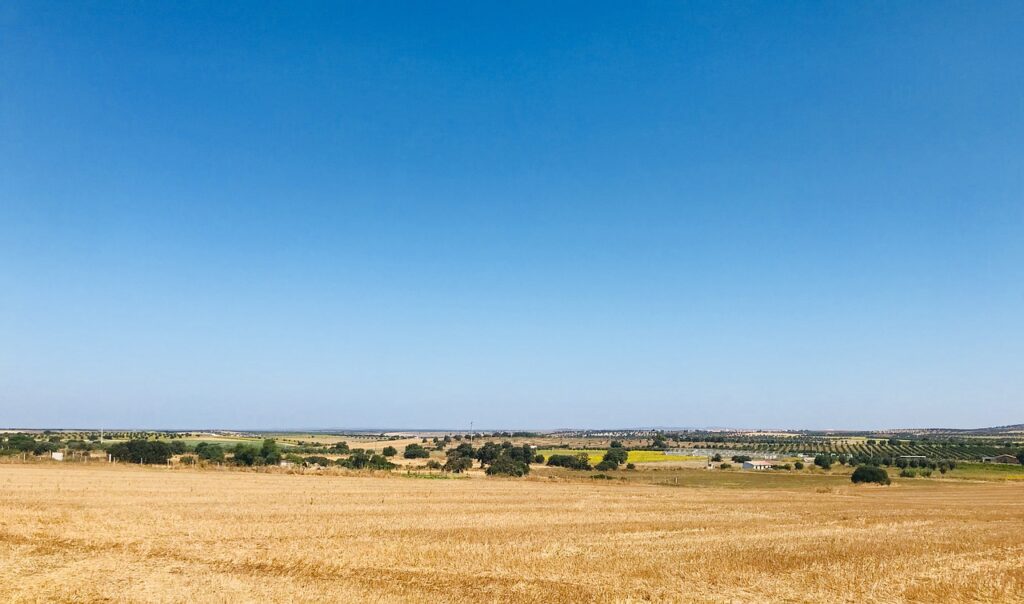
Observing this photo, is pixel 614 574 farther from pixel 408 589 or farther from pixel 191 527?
pixel 191 527

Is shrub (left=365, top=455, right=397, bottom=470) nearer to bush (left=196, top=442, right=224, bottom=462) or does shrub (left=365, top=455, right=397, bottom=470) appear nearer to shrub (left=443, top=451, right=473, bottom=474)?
shrub (left=443, top=451, right=473, bottom=474)

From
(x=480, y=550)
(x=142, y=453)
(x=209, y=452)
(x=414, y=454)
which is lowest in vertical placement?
(x=414, y=454)

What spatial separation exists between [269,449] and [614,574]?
306 feet

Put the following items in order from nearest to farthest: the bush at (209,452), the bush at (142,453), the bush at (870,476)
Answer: the bush at (142,453), the bush at (870,476), the bush at (209,452)

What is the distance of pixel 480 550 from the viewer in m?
21.4

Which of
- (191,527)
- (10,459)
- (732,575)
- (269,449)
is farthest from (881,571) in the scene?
(269,449)

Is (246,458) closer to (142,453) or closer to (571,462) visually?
(142,453)

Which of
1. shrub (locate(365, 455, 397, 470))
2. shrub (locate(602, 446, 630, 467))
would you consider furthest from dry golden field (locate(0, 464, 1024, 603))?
shrub (locate(602, 446, 630, 467))

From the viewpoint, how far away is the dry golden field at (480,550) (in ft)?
53.6

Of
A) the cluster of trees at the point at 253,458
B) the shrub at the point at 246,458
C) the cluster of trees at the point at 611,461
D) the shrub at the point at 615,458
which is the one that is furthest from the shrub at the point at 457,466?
the shrub at the point at 615,458

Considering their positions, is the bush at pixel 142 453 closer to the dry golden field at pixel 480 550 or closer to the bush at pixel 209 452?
the bush at pixel 209 452

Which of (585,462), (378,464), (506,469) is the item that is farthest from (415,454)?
(506,469)

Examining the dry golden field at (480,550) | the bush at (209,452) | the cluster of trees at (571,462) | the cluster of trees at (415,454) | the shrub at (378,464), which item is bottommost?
the cluster of trees at (415,454)

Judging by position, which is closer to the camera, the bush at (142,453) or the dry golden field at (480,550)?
the dry golden field at (480,550)
